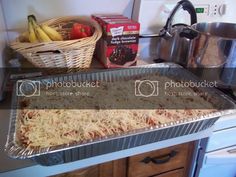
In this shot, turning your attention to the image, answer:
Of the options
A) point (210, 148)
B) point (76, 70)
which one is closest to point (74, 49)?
point (76, 70)

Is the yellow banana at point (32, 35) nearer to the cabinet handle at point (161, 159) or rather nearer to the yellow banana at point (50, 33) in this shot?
the yellow banana at point (50, 33)

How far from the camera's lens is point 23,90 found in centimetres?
82

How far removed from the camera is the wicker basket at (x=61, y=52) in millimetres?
829

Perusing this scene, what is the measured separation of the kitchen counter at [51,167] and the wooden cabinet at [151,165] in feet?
0.16

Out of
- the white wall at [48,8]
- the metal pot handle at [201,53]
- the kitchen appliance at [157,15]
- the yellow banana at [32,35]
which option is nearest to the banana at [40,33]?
the yellow banana at [32,35]

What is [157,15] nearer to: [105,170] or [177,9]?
[177,9]

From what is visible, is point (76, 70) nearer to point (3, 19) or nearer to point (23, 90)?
point (23, 90)

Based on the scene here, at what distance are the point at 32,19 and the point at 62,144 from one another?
534mm

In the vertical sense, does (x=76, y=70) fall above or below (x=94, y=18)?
below

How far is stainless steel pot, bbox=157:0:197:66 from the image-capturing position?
1.06 meters

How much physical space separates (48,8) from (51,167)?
74 cm

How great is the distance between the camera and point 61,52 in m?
0.87

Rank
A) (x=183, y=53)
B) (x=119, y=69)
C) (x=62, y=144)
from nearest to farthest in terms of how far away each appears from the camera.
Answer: (x=62, y=144)
(x=119, y=69)
(x=183, y=53)

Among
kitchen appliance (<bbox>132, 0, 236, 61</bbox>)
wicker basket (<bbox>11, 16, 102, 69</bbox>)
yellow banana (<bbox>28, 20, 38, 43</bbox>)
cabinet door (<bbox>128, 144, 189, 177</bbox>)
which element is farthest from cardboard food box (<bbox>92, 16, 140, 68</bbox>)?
cabinet door (<bbox>128, 144, 189, 177</bbox>)
